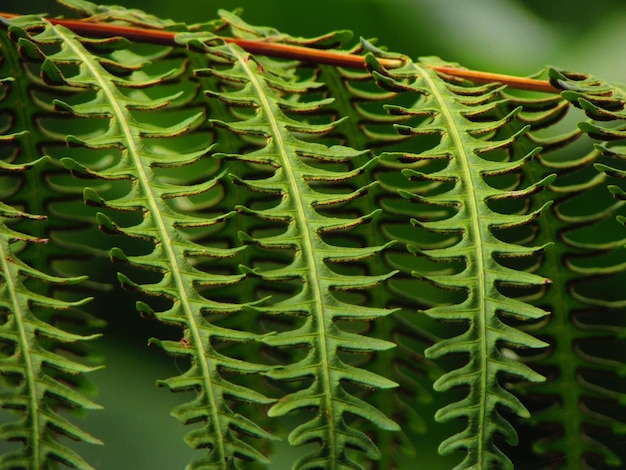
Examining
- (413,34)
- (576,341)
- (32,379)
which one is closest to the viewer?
(32,379)

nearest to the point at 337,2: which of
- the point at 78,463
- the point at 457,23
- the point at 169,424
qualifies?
the point at 457,23

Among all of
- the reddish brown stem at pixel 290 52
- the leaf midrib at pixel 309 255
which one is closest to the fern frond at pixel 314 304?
the leaf midrib at pixel 309 255

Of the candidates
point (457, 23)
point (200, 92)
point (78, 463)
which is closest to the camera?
point (78, 463)

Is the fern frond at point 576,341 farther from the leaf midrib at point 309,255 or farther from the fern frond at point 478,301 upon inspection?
the leaf midrib at point 309,255

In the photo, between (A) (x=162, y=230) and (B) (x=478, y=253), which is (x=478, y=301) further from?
(A) (x=162, y=230)

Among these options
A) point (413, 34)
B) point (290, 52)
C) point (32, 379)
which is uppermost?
point (413, 34)

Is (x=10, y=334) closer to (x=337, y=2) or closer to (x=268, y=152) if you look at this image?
(x=268, y=152)

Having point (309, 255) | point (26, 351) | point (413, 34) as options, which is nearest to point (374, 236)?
point (309, 255)
